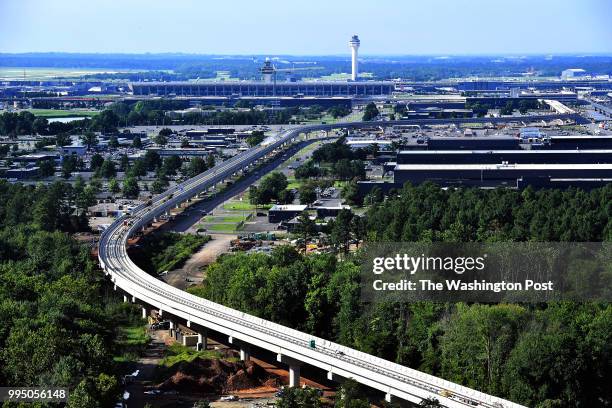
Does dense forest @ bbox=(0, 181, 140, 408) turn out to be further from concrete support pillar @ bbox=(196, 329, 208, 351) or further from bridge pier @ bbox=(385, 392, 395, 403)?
bridge pier @ bbox=(385, 392, 395, 403)

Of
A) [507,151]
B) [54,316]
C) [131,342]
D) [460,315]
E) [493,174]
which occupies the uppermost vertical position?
[54,316]

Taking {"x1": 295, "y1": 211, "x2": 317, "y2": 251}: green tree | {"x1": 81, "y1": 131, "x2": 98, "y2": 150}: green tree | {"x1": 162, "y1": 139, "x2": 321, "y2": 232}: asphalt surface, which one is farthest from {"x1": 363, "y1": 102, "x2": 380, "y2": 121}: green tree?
{"x1": 295, "y1": 211, "x2": 317, "y2": 251}: green tree

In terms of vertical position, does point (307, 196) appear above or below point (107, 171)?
above

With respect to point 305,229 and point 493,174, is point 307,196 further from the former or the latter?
point 493,174

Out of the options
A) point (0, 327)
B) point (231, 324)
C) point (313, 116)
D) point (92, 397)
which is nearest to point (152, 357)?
point (231, 324)

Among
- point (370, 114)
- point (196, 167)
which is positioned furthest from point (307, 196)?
point (370, 114)

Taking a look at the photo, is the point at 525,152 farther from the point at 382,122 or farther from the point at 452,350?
the point at 452,350

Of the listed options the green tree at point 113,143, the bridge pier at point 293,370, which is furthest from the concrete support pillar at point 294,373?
the green tree at point 113,143
